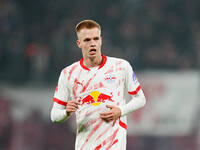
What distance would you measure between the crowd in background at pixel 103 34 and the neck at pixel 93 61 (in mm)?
5435

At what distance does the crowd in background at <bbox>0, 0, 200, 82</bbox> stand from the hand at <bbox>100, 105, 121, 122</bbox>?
18.8ft

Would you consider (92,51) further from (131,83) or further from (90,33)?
(131,83)

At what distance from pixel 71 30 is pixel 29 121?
2787 mm

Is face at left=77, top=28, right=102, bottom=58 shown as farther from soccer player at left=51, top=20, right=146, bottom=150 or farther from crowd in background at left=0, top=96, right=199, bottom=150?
crowd in background at left=0, top=96, right=199, bottom=150

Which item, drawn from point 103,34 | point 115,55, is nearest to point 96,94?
point 115,55

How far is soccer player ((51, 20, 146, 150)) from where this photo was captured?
447 cm

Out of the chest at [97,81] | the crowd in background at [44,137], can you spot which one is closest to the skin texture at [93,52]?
the chest at [97,81]

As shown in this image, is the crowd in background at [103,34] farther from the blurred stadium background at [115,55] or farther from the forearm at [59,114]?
the forearm at [59,114]

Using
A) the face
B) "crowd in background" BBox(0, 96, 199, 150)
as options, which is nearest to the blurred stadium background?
"crowd in background" BBox(0, 96, 199, 150)

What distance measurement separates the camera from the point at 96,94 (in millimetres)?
4500

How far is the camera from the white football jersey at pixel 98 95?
14.7 ft

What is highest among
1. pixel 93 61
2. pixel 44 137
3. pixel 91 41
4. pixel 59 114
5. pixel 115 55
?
pixel 91 41

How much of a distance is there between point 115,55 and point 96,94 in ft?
20.1

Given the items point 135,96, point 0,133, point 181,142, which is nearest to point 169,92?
point 181,142
